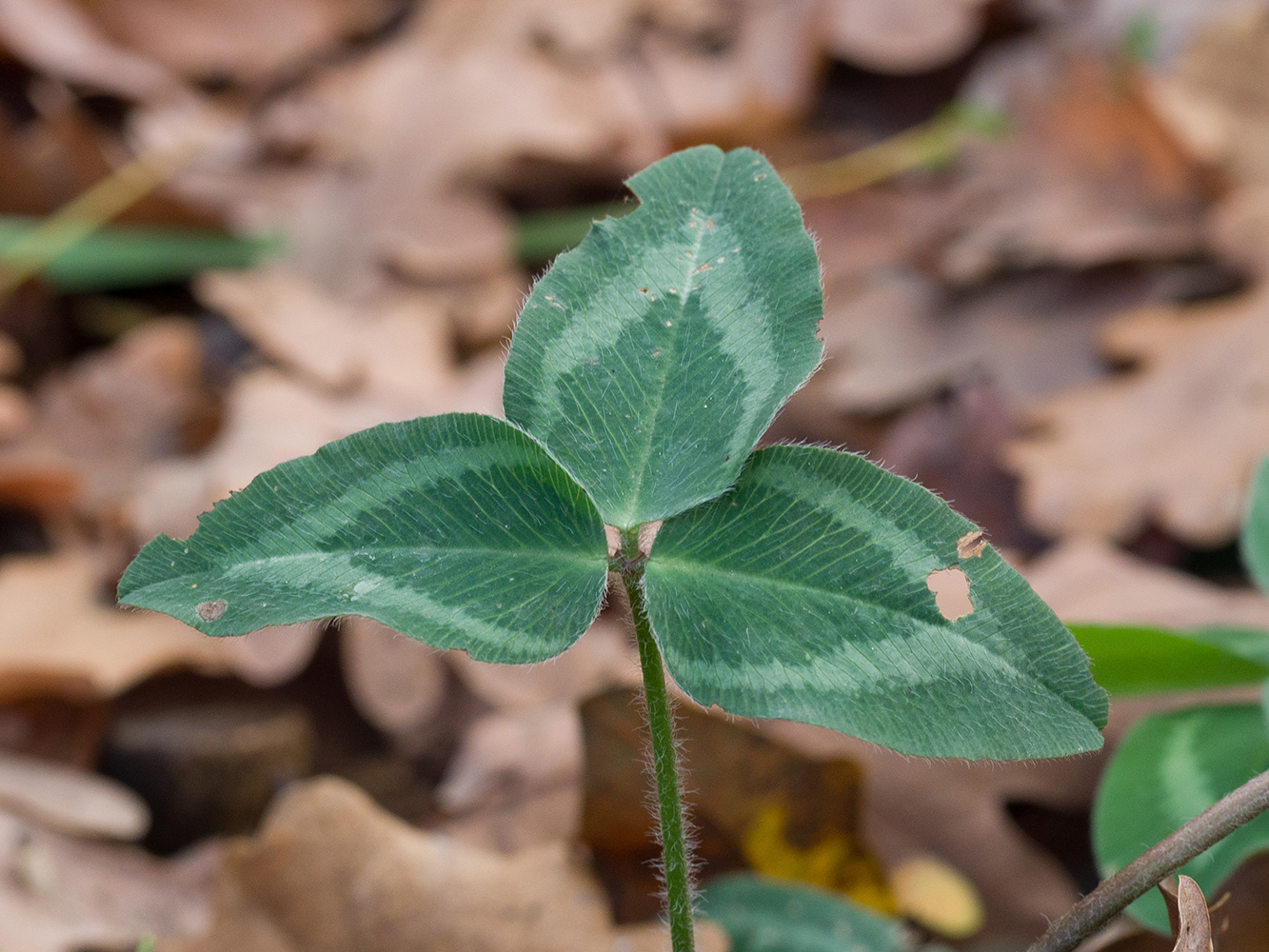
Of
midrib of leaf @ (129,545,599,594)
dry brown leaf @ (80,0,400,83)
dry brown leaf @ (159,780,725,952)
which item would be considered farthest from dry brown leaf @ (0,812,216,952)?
dry brown leaf @ (80,0,400,83)

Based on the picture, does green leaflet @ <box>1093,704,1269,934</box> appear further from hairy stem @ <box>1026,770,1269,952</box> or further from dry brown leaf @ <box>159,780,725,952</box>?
dry brown leaf @ <box>159,780,725,952</box>

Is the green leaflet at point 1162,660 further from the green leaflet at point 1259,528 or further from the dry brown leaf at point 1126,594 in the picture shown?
the dry brown leaf at point 1126,594

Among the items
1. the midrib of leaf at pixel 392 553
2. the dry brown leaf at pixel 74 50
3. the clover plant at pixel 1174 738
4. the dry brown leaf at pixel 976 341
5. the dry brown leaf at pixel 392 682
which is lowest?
the clover plant at pixel 1174 738

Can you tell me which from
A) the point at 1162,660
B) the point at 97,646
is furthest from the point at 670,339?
the point at 97,646

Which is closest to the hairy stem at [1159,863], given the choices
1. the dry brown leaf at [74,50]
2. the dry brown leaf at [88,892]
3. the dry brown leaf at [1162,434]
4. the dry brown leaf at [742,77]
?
the dry brown leaf at [88,892]

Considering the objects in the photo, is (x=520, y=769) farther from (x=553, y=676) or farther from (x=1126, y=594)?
(x=1126, y=594)

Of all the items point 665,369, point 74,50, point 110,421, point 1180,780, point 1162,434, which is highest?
point 74,50
